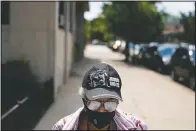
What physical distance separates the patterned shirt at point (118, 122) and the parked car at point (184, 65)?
1332cm

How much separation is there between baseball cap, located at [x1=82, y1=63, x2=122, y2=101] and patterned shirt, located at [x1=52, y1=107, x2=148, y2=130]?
186mm

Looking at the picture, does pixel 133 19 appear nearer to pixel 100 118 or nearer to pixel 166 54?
pixel 166 54

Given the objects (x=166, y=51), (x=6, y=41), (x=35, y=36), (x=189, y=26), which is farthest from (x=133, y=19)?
(x=6, y=41)

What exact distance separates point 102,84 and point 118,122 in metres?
0.32

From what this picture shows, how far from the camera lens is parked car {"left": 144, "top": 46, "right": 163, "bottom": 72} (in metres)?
22.8

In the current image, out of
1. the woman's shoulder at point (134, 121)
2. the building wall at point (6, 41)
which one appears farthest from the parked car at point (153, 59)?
the woman's shoulder at point (134, 121)

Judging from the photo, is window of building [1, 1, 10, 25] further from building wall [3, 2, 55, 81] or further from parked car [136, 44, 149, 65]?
parked car [136, 44, 149, 65]

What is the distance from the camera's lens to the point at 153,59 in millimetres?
24062

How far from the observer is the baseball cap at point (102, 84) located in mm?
2254

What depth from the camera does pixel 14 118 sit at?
287 inches

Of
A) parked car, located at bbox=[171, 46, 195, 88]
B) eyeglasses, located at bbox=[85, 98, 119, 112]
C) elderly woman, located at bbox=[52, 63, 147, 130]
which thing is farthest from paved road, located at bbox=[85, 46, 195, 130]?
eyeglasses, located at bbox=[85, 98, 119, 112]

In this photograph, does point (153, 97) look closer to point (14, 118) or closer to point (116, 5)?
point (14, 118)

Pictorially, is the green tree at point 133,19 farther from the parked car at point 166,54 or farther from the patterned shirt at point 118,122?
the patterned shirt at point 118,122

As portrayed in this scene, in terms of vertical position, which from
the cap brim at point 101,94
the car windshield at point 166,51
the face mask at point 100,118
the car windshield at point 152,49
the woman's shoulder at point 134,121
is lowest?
the car windshield at point 152,49
